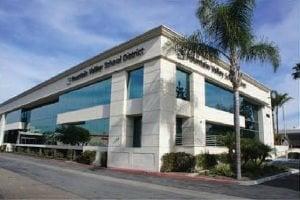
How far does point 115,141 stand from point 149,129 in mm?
4180

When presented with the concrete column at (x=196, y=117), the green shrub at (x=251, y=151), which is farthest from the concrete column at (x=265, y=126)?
the green shrub at (x=251, y=151)

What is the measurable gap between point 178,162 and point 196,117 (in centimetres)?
628

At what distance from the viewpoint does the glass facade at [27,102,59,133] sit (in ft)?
149

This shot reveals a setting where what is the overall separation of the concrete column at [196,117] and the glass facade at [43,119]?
70.3ft

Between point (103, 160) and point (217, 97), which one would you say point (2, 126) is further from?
point (217, 97)

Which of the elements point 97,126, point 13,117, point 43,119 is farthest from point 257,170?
point 13,117

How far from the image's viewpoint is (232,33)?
19031mm

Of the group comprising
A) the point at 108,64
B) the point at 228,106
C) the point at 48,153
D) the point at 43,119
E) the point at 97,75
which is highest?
the point at 108,64

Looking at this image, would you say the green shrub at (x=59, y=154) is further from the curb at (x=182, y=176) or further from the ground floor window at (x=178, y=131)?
the ground floor window at (x=178, y=131)

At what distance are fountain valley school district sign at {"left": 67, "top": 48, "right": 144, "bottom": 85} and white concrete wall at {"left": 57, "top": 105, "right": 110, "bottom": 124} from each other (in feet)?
11.5

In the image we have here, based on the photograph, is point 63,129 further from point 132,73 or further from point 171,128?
point 171,128

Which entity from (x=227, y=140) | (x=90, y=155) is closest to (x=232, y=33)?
(x=227, y=140)

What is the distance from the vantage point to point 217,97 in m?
34.0

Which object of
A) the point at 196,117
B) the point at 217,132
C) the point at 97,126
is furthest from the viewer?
the point at 217,132
